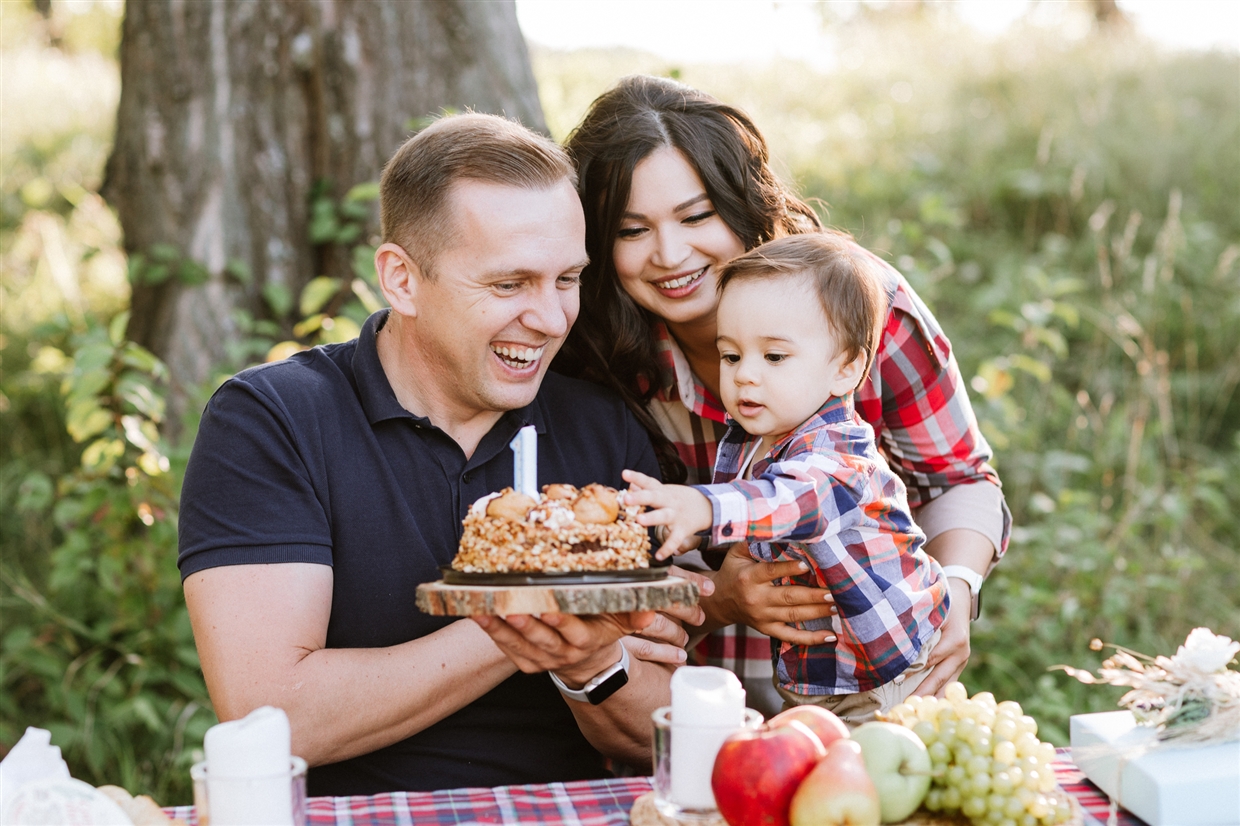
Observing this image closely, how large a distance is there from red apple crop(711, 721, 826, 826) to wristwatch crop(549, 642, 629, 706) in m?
0.62

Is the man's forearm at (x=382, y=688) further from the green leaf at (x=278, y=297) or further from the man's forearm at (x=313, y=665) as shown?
the green leaf at (x=278, y=297)

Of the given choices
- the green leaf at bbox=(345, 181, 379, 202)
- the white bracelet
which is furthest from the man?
the green leaf at bbox=(345, 181, 379, 202)

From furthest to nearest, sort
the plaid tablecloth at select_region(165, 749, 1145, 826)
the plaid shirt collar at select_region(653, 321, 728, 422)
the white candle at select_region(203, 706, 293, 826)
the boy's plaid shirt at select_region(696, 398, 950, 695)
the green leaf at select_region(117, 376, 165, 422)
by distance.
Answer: the green leaf at select_region(117, 376, 165, 422) → the plaid shirt collar at select_region(653, 321, 728, 422) → the boy's plaid shirt at select_region(696, 398, 950, 695) → the plaid tablecloth at select_region(165, 749, 1145, 826) → the white candle at select_region(203, 706, 293, 826)

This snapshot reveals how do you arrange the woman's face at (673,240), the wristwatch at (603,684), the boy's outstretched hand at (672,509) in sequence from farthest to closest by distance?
1. the woman's face at (673,240)
2. the wristwatch at (603,684)
3. the boy's outstretched hand at (672,509)

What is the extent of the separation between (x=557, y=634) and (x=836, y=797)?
62cm

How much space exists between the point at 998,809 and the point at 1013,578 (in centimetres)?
333

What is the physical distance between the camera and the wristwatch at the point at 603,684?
7.54 ft

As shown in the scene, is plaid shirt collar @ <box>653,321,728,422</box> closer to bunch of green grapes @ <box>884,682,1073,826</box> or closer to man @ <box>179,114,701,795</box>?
man @ <box>179,114,701,795</box>

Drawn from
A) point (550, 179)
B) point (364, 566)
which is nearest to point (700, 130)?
point (550, 179)

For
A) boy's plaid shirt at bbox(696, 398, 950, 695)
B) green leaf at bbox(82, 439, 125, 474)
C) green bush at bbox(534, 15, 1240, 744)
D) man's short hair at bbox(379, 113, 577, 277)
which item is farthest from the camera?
green bush at bbox(534, 15, 1240, 744)

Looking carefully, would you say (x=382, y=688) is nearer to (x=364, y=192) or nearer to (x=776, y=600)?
(x=776, y=600)

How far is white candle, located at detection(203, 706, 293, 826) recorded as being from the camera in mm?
1578

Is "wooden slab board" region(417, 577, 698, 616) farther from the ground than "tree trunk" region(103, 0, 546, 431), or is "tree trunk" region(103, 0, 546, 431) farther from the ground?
"tree trunk" region(103, 0, 546, 431)

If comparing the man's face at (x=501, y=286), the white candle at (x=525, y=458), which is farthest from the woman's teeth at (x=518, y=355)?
the white candle at (x=525, y=458)
